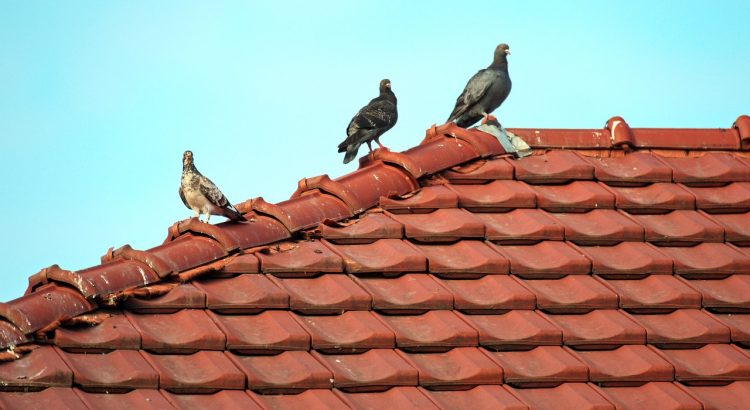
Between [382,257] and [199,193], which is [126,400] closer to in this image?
[382,257]

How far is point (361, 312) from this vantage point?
4.66 m

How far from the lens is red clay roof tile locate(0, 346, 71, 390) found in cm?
399

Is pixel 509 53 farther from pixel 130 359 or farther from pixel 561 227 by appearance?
pixel 130 359

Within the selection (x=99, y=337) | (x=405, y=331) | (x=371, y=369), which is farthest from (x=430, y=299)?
(x=99, y=337)

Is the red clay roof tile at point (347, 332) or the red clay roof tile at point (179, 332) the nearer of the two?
the red clay roof tile at point (179, 332)

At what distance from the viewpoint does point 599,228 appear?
5367 millimetres

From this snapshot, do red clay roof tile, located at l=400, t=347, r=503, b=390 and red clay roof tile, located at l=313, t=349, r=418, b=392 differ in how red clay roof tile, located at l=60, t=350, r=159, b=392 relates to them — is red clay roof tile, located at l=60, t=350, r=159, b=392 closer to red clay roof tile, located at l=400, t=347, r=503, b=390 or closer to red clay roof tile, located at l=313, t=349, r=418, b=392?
red clay roof tile, located at l=313, t=349, r=418, b=392

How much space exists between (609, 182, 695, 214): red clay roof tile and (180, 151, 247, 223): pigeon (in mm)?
1752

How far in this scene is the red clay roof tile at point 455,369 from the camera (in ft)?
14.4

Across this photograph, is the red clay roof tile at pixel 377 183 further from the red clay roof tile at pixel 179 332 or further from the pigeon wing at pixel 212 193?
the red clay roof tile at pixel 179 332

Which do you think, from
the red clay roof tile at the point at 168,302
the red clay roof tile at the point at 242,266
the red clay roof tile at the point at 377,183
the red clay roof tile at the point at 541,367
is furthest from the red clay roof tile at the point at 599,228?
the red clay roof tile at the point at 168,302

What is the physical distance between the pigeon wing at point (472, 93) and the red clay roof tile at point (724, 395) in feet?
13.0

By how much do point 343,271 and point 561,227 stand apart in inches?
39.5

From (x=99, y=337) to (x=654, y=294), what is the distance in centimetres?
219
